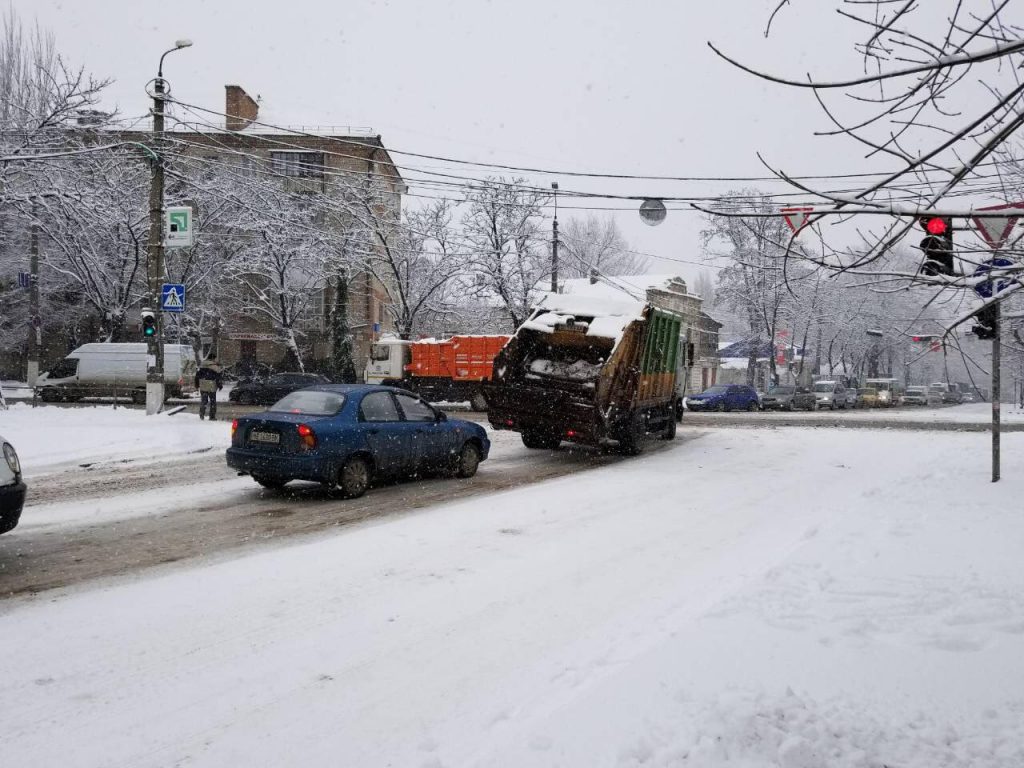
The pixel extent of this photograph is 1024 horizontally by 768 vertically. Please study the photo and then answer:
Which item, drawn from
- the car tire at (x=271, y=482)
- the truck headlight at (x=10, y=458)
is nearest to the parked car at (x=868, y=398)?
the car tire at (x=271, y=482)

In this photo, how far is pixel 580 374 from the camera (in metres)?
15.6

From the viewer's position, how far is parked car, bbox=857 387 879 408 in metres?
49.6

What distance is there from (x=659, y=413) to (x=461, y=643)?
1374 cm

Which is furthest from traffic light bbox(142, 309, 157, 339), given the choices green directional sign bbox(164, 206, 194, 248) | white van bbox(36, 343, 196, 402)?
white van bbox(36, 343, 196, 402)

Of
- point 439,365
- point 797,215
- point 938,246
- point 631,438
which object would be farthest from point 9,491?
point 439,365

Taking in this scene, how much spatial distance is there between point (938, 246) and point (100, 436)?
16182 mm

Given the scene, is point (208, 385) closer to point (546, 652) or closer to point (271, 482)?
point (271, 482)

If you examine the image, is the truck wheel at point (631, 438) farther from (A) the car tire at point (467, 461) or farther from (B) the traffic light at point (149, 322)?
(B) the traffic light at point (149, 322)

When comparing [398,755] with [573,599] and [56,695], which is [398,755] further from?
[573,599]

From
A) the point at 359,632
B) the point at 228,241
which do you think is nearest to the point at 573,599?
the point at 359,632

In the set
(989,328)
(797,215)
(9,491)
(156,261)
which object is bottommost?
(9,491)

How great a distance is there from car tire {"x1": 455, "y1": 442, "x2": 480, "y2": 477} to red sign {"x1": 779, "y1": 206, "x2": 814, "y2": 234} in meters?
8.30

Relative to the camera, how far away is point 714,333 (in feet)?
246

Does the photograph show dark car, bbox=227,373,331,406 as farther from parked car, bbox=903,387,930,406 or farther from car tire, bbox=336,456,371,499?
parked car, bbox=903,387,930,406
